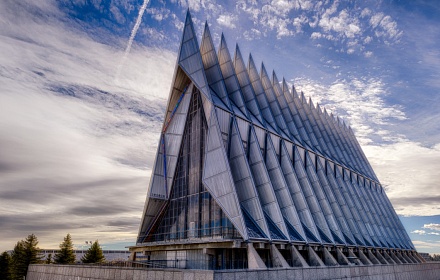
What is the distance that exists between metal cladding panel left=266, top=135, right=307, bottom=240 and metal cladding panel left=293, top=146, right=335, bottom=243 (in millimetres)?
5728

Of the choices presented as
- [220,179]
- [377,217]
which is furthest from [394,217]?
[220,179]

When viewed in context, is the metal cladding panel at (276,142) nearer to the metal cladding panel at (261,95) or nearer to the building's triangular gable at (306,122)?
the metal cladding panel at (261,95)

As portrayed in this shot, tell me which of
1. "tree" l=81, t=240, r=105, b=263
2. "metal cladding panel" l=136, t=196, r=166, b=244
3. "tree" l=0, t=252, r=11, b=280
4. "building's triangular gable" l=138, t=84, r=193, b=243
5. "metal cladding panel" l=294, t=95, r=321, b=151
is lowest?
"tree" l=0, t=252, r=11, b=280

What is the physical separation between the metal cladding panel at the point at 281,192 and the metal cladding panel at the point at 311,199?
5728 millimetres

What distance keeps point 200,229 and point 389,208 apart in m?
52.1

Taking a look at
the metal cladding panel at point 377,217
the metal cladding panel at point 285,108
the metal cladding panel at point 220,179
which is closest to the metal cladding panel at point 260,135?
the metal cladding panel at point 220,179

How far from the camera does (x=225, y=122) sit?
30922mm

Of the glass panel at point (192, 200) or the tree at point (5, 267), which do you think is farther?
the tree at point (5, 267)

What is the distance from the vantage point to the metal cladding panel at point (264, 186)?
2703 centimetres

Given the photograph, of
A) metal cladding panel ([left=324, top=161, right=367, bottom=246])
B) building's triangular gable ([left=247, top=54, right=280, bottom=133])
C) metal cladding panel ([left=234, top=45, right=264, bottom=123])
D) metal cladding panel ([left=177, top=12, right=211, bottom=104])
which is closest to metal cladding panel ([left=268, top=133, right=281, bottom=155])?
building's triangular gable ([left=247, top=54, right=280, bottom=133])

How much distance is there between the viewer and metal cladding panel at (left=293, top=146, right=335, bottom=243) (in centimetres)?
3346

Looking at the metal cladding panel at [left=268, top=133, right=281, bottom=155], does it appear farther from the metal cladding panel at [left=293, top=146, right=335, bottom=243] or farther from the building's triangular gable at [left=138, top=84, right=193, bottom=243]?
the building's triangular gable at [left=138, top=84, right=193, bottom=243]

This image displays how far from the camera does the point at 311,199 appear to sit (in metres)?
35.2

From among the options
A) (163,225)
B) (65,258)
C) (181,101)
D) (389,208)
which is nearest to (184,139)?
(181,101)
